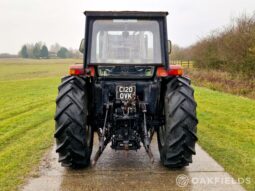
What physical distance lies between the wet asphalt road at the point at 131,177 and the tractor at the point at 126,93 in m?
0.19

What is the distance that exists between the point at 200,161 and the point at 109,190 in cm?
187

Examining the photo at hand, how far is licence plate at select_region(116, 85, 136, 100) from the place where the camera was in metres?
6.26

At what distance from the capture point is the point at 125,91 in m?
6.26

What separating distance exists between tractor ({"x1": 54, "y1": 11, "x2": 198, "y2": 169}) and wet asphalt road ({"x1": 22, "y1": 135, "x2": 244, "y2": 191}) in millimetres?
189

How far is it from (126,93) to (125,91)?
3 cm

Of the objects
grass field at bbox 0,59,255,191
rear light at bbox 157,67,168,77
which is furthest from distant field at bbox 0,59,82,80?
rear light at bbox 157,67,168,77

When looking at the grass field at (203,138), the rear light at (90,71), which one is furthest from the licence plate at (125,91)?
the grass field at (203,138)

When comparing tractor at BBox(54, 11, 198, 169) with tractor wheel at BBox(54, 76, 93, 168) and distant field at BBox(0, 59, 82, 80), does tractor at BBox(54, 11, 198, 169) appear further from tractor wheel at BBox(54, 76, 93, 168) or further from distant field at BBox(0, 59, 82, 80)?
distant field at BBox(0, 59, 82, 80)

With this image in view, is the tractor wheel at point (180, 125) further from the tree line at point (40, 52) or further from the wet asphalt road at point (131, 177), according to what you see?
the tree line at point (40, 52)

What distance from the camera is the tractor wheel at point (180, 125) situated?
5762 mm

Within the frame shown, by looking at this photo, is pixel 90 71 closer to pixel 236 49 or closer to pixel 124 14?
pixel 124 14

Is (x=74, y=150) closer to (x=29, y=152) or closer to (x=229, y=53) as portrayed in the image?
(x=29, y=152)

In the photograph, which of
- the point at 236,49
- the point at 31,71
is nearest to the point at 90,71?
the point at 236,49

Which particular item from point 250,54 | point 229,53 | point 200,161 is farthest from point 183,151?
point 229,53
